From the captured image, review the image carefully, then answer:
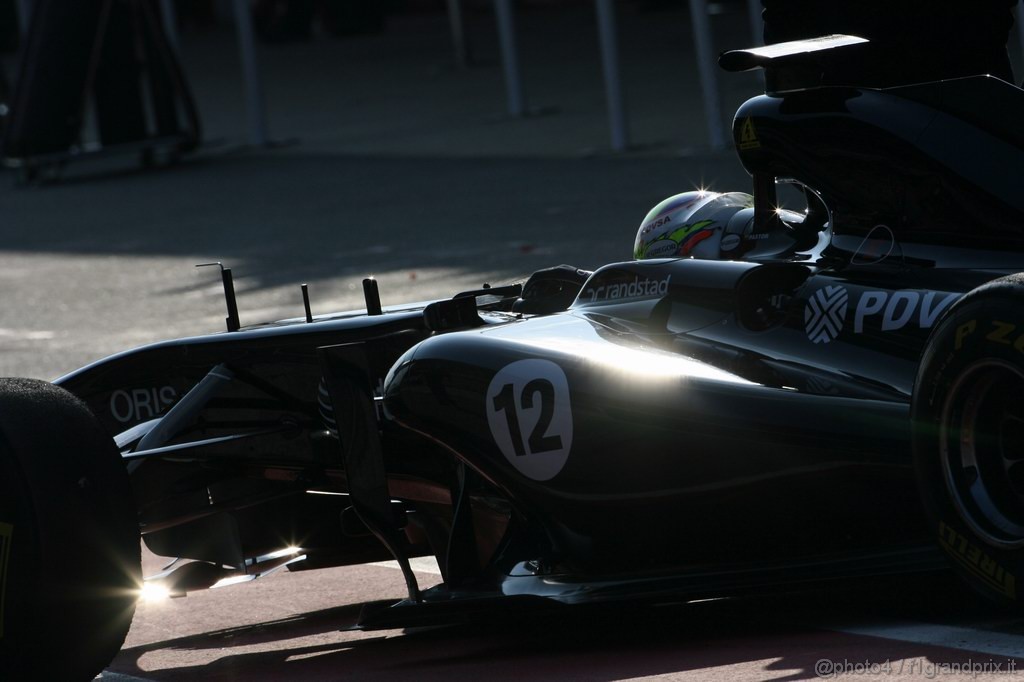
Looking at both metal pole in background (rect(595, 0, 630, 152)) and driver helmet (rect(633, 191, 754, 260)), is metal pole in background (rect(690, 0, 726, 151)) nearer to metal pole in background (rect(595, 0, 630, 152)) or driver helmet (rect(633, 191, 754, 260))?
metal pole in background (rect(595, 0, 630, 152))

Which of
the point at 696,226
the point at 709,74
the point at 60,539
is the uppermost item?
the point at 709,74

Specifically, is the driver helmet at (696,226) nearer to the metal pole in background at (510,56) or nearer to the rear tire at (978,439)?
the rear tire at (978,439)

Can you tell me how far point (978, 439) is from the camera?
3.62m

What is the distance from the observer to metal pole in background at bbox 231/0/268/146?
870 inches

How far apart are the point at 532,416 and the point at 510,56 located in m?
16.9

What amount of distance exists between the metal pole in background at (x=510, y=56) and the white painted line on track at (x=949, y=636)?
1677 centimetres

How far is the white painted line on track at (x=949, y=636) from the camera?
364 centimetres

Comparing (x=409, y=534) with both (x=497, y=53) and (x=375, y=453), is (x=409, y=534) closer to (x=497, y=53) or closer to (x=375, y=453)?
(x=375, y=453)

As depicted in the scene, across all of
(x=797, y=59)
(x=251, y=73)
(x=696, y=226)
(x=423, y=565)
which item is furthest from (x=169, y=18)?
(x=797, y=59)

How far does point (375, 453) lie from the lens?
15.2 ft

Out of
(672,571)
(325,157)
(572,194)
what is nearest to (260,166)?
(325,157)

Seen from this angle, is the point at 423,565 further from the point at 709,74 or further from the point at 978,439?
the point at 709,74

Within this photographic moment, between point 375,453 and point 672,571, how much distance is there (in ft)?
2.93

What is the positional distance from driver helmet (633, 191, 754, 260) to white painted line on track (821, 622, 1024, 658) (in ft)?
4.90
